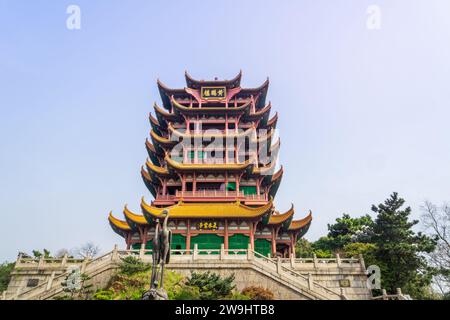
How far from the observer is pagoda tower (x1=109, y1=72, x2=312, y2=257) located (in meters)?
20.9

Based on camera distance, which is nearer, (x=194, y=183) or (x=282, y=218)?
(x=282, y=218)

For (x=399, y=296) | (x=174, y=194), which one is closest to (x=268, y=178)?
(x=174, y=194)

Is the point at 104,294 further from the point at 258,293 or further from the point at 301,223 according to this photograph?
the point at 301,223

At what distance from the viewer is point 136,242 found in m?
22.5

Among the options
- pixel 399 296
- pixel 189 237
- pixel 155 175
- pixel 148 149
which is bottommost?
pixel 399 296

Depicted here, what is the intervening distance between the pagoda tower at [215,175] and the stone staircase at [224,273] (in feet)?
12.8

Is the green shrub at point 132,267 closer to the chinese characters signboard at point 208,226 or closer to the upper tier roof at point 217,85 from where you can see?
the chinese characters signboard at point 208,226

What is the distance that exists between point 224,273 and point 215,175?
968 centimetres

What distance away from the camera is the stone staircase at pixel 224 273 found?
48.2 ft

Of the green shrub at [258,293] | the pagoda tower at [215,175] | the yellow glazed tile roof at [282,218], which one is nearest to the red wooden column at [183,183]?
the pagoda tower at [215,175]

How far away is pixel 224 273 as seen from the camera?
16219 millimetres

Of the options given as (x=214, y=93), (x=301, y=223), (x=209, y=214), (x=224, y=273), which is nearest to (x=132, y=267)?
(x=224, y=273)
